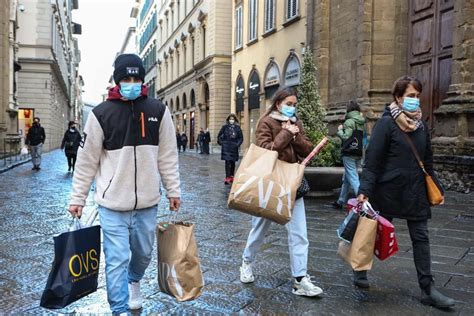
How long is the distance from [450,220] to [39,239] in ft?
18.2

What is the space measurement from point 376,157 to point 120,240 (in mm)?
2024

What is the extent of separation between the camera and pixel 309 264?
17.4ft

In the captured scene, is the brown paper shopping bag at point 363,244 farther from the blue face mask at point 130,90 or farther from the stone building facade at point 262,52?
the stone building facade at point 262,52

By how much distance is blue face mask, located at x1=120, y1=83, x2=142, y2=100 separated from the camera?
3.35 metres

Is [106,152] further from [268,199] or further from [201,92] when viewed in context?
[201,92]

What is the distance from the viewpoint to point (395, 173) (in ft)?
13.6

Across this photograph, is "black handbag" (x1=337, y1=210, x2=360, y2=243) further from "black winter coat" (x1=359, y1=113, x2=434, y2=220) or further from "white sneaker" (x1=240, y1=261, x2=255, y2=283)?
"white sneaker" (x1=240, y1=261, x2=255, y2=283)

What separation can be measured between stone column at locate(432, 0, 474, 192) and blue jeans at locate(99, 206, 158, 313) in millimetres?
9027

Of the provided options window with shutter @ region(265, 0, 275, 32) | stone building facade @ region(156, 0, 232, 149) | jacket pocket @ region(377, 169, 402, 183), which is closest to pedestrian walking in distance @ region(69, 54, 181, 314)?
jacket pocket @ region(377, 169, 402, 183)

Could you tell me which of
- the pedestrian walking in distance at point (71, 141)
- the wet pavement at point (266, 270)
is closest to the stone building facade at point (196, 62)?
the pedestrian walking in distance at point (71, 141)

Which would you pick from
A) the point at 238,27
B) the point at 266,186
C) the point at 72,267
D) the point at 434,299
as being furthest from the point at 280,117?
the point at 238,27

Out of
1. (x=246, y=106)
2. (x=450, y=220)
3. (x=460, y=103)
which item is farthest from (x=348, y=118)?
(x=246, y=106)

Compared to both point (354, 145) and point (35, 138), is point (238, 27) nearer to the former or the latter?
point (35, 138)

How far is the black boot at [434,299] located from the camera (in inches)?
157
